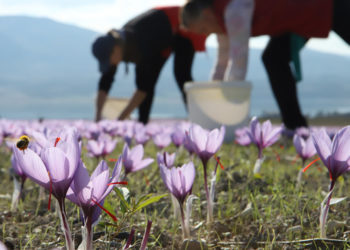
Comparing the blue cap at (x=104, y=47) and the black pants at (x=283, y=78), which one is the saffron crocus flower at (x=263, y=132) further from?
the blue cap at (x=104, y=47)

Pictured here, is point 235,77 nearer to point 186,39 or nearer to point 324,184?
point 324,184

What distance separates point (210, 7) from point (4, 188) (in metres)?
3.49

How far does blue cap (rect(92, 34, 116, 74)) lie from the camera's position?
6.44 metres

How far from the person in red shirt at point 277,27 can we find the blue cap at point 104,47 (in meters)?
1.97

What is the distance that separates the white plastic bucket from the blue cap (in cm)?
200

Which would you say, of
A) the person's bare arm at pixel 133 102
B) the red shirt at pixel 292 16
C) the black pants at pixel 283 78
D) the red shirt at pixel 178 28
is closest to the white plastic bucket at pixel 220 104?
the black pants at pixel 283 78

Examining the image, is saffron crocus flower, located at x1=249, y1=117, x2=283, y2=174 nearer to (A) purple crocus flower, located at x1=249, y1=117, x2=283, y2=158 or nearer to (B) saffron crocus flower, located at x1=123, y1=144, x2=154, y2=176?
(A) purple crocus flower, located at x1=249, y1=117, x2=283, y2=158

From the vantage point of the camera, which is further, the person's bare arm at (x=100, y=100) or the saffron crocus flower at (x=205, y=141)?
the person's bare arm at (x=100, y=100)

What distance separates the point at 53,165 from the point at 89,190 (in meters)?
0.10

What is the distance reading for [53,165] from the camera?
80 cm

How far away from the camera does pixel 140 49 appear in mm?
6629

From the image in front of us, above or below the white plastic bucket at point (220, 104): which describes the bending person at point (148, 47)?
above

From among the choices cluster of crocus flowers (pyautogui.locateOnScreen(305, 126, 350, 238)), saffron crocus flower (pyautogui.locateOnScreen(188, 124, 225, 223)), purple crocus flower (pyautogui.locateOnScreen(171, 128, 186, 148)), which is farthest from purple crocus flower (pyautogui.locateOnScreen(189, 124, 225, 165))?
purple crocus flower (pyautogui.locateOnScreen(171, 128, 186, 148))

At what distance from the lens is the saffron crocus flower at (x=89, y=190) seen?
2.74ft
